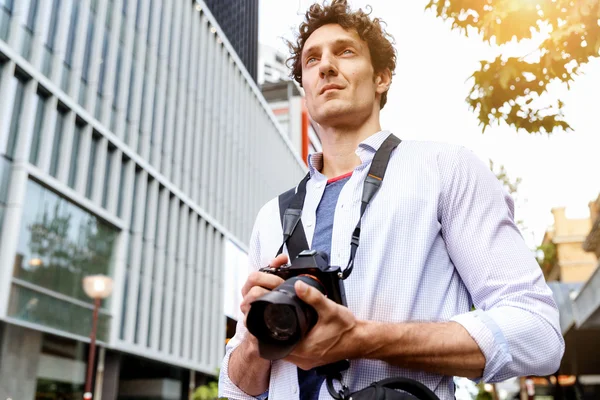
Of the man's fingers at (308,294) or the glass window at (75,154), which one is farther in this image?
the glass window at (75,154)

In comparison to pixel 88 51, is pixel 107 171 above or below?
below

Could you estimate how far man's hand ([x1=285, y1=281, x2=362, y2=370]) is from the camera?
4.10 feet

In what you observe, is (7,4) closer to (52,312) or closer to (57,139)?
(57,139)

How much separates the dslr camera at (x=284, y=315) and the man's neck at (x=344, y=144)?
689mm

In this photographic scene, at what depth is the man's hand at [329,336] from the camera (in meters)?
1.25

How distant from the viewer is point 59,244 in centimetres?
2230

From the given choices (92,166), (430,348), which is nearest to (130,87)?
(92,166)

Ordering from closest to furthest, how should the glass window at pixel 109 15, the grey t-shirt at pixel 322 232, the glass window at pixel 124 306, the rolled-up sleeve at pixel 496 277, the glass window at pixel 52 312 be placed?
the rolled-up sleeve at pixel 496 277
the grey t-shirt at pixel 322 232
the glass window at pixel 52 312
the glass window at pixel 109 15
the glass window at pixel 124 306

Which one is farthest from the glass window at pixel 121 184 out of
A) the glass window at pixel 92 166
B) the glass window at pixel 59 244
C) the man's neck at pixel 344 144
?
the man's neck at pixel 344 144

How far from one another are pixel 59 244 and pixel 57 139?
3894mm

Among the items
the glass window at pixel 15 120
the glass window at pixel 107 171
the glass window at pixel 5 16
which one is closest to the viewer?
the glass window at pixel 5 16

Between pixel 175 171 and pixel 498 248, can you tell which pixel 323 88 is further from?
pixel 175 171

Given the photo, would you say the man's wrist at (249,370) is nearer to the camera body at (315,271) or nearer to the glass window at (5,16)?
the camera body at (315,271)

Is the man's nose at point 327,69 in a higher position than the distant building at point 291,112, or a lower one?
lower
